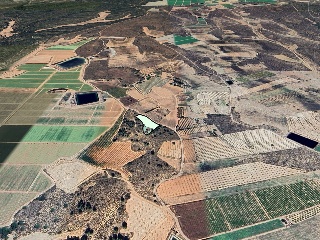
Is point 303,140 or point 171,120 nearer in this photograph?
point 303,140

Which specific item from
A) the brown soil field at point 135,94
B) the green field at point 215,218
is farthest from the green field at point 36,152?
the green field at point 215,218

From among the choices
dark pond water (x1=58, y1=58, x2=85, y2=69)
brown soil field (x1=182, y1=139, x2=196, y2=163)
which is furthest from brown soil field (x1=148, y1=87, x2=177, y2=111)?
dark pond water (x1=58, y1=58, x2=85, y2=69)

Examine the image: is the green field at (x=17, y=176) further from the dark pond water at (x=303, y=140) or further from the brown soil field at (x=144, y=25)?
the brown soil field at (x=144, y=25)

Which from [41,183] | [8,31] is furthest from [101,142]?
[8,31]

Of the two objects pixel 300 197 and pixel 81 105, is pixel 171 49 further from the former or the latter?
pixel 300 197

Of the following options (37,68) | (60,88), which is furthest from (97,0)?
(60,88)

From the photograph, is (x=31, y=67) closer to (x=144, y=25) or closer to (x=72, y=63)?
(x=72, y=63)

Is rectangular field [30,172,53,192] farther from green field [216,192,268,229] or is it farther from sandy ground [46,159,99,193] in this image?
green field [216,192,268,229]
